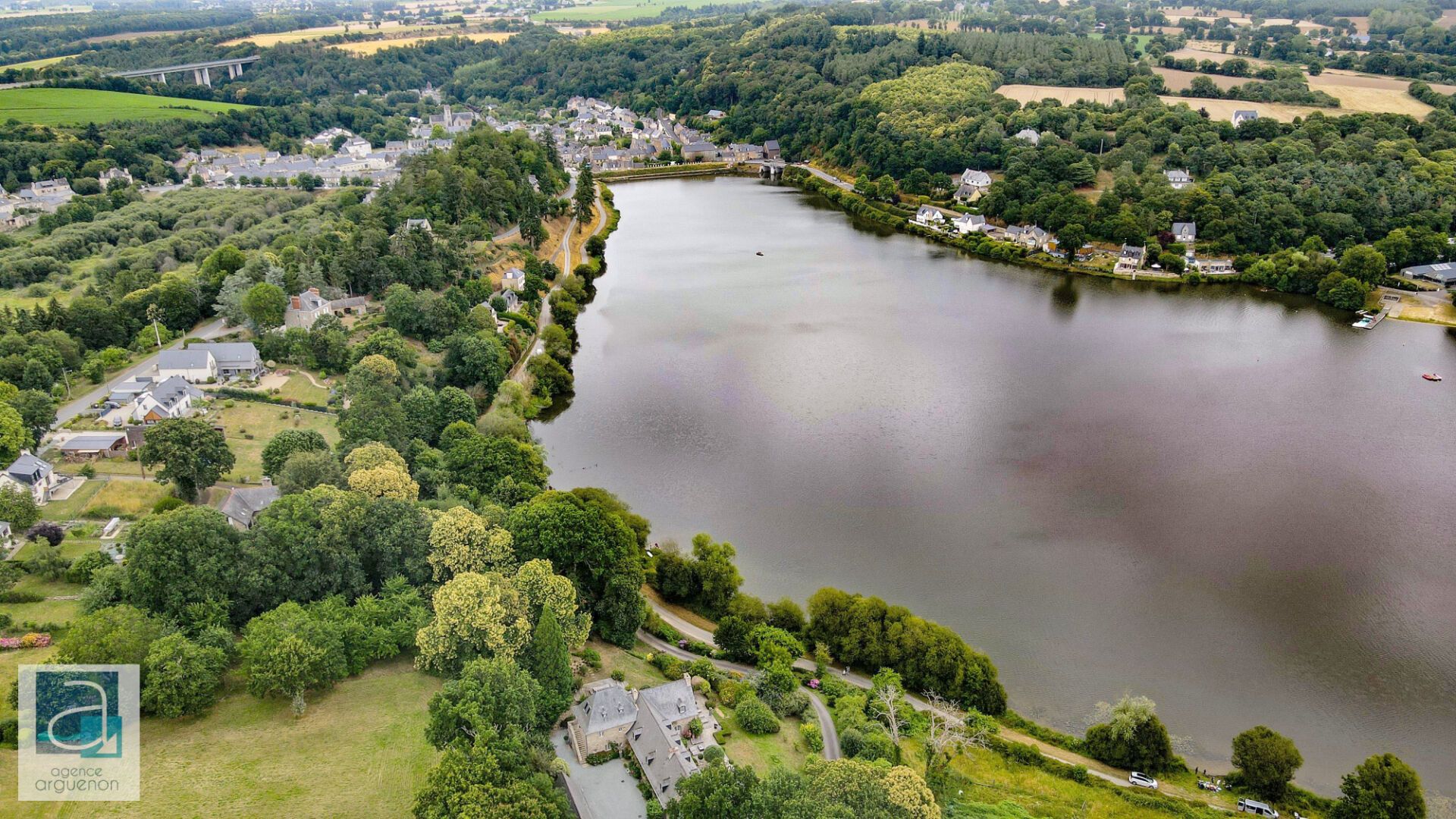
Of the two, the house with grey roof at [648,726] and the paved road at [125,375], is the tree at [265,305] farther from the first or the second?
the house with grey roof at [648,726]

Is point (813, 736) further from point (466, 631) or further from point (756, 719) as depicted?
point (466, 631)

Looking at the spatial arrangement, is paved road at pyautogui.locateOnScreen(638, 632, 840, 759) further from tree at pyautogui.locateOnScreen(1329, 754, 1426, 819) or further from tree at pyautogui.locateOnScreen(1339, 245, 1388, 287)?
tree at pyautogui.locateOnScreen(1339, 245, 1388, 287)

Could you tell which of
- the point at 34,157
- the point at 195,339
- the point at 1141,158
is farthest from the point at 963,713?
the point at 34,157

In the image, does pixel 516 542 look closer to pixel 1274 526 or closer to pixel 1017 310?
pixel 1274 526

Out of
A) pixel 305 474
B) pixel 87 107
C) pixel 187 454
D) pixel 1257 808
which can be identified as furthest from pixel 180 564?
pixel 87 107

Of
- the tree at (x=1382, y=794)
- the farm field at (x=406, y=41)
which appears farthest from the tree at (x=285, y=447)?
the farm field at (x=406, y=41)

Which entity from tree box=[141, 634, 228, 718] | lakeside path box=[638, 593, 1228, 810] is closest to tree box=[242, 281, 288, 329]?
tree box=[141, 634, 228, 718]
